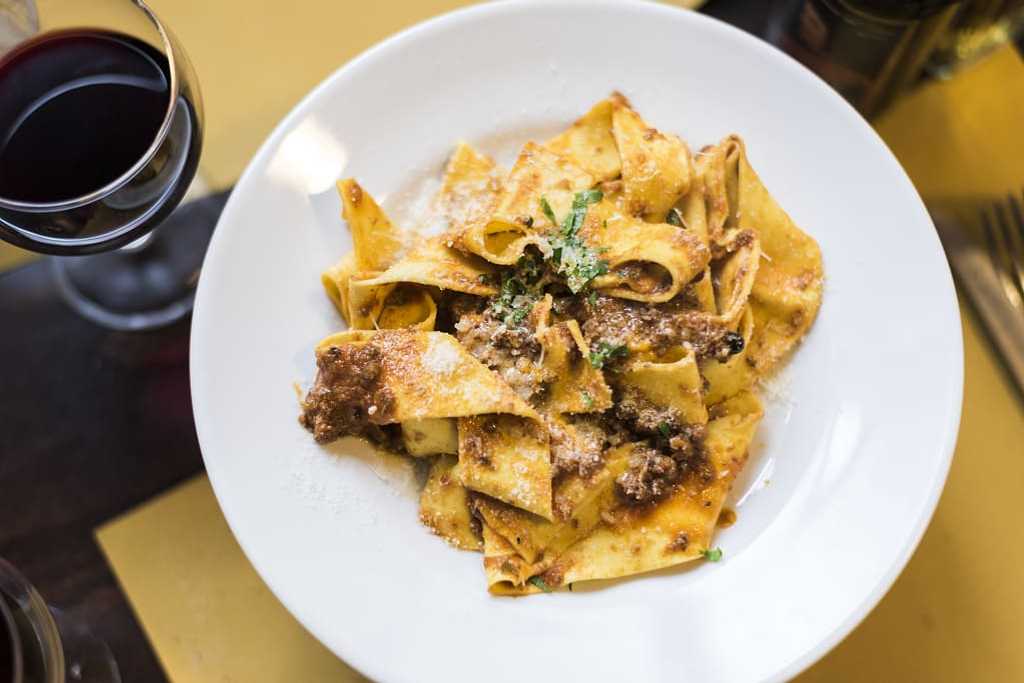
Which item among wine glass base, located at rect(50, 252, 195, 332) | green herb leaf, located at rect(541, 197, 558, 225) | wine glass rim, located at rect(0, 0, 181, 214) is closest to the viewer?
wine glass rim, located at rect(0, 0, 181, 214)

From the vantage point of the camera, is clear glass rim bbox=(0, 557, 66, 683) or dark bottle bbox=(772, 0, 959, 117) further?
dark bottle bbox=(772, 0, 959, 117)

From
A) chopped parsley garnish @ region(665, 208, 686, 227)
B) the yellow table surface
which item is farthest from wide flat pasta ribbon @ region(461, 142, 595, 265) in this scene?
the yellow table surface

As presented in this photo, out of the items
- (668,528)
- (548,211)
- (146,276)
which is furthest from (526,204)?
(146,276)

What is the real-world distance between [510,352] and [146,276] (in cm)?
131

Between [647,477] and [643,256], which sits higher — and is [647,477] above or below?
below

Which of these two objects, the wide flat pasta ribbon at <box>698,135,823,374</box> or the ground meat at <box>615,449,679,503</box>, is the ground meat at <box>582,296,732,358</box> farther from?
the ground meat at <box>615,449,679,503</box>

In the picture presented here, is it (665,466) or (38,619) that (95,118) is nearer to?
(38,619)

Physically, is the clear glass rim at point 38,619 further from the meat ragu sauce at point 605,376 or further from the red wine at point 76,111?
the red wine at point 76,111

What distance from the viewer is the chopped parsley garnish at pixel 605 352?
2.19 metres

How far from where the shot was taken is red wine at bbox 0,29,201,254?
82.0 inches

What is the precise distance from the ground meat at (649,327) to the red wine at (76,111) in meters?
1.14

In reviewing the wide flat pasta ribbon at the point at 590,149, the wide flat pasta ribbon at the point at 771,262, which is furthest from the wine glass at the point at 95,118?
the wide flat pasta ribbon at the point at 771,262

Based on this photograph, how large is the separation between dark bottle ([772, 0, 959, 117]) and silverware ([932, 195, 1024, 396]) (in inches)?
18.8

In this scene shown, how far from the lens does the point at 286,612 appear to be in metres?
2.53
